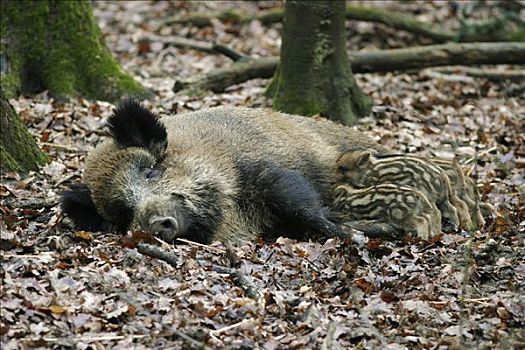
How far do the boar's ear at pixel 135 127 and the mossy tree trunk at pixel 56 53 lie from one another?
3850mm

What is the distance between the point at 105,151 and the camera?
7789mm

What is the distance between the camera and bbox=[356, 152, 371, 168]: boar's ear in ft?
28.4

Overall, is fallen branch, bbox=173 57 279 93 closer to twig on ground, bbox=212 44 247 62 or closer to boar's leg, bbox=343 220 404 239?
twig on ground, bbox=212 44 247 62

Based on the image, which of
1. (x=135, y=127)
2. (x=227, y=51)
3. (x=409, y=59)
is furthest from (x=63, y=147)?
(x=409, y=59)

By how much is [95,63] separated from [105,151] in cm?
413

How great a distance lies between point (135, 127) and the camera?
7754 millimetres

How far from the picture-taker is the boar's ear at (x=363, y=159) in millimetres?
8648

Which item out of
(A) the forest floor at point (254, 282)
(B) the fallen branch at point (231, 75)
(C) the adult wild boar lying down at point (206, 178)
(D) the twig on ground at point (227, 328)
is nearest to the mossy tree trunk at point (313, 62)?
(B) the fallen branch at point (231, 75)

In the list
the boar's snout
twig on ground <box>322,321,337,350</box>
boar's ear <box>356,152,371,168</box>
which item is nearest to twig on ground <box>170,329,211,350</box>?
twig on ground <box>322,321,337,350</box>

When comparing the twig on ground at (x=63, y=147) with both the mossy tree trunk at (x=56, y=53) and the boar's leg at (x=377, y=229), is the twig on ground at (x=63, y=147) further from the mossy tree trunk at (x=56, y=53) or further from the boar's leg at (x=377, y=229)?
the boar's leg at (x=377, y=229)

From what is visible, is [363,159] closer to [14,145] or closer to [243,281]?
[243,281]

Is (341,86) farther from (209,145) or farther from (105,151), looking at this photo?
(105,151)

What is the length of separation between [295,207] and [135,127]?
4.96ft

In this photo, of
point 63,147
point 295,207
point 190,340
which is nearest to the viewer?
point 190,340
